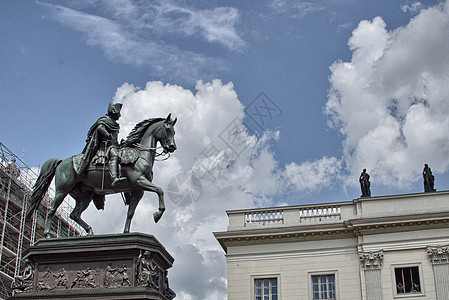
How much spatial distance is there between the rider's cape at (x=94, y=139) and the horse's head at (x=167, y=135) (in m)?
1.23

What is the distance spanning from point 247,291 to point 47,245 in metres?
28.0

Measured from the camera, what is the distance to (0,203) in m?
49.7

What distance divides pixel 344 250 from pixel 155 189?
94.6ft

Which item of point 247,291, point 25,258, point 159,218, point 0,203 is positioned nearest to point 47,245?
point 25,258

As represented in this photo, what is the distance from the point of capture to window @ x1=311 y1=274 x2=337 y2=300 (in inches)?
1634

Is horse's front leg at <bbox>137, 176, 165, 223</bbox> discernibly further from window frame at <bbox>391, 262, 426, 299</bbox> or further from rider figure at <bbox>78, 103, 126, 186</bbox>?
window frame at <bbox>391, 262, 426, 299</bbox>

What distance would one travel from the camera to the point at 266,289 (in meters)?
42.3

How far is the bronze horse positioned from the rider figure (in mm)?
267

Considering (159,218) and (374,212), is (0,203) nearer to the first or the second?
(374,212)

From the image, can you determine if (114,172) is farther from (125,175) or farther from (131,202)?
(131,202)

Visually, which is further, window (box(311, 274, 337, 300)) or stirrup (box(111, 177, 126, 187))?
window (box(311, 274, 337, 300))

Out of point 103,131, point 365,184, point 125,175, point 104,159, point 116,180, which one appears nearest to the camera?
point 116,180

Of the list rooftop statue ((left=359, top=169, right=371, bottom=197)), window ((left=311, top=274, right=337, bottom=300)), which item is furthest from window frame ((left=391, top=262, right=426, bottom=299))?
rooftop statue ((left=359, top=169, right=371, bottom=197))

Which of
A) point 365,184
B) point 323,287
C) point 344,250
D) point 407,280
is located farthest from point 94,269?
point 365,184
